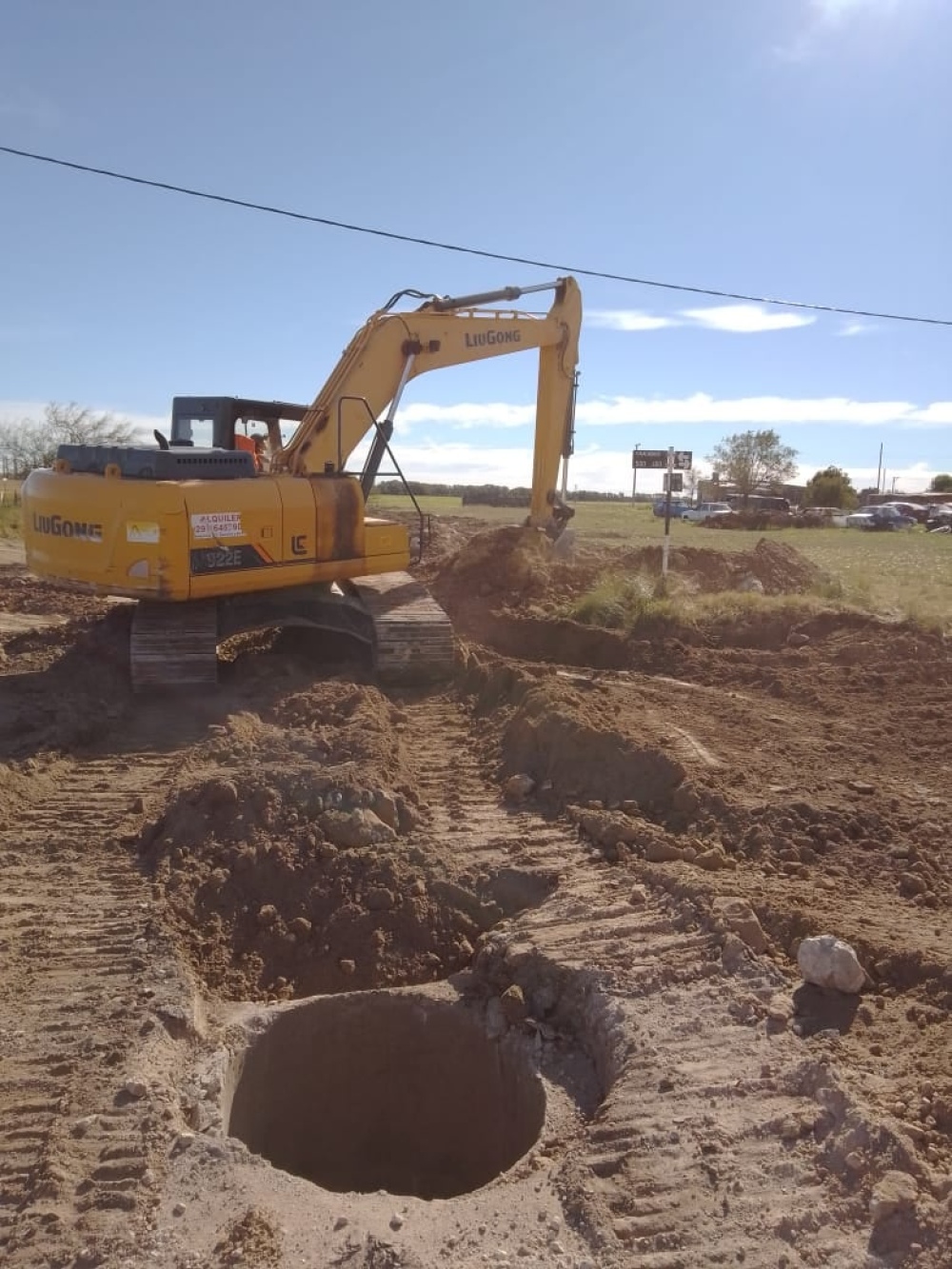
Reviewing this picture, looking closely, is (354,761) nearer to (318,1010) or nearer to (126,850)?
(126,850)

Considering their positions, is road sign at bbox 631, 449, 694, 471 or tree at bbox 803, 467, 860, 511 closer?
road sign at bbox 631, 449, 694, 471

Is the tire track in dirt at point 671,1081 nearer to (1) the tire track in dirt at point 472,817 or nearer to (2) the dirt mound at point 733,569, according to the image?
(1) the tire track in dirt at point 472,817

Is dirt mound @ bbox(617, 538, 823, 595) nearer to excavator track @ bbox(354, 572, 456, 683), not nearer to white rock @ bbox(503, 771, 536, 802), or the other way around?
excavator track @ bbox(354, 572, 456, 683)

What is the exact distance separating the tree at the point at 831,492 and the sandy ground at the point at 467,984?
64.6 m

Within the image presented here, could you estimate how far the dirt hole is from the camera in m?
4.90

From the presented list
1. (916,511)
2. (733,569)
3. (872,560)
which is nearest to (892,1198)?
(733,569)

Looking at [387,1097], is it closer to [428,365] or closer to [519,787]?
[519,787]

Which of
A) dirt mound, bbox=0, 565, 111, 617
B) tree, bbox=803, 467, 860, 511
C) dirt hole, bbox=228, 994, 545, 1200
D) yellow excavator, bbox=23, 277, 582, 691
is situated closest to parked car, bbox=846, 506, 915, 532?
tree, bbox=803, 467, 860, 511

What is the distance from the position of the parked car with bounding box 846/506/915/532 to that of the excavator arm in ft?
131

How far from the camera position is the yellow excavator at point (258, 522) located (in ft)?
29.0

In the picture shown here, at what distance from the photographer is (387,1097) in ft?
17.5

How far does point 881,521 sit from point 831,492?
19.5 meters

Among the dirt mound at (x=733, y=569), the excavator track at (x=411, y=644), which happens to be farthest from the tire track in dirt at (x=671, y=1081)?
the dirt mound at (x=733, y=569)

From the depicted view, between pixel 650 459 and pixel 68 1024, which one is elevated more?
pixel 650 459
